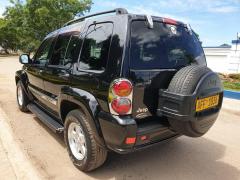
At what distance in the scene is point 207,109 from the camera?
308cm

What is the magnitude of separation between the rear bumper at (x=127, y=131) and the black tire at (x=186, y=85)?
0.20 m

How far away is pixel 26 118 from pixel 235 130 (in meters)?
4.41

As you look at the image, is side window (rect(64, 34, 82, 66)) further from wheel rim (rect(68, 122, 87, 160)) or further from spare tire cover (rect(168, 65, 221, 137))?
spare tire cover (rect(168, 65, 221, 137))

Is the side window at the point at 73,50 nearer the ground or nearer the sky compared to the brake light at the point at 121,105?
nearer the sky

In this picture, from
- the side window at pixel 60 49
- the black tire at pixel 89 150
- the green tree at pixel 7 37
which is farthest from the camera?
the green tree at pixel 7 37

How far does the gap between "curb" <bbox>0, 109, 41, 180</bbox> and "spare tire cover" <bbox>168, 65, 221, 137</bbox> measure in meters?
1.85

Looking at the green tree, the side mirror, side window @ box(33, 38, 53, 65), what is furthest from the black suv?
the green tree

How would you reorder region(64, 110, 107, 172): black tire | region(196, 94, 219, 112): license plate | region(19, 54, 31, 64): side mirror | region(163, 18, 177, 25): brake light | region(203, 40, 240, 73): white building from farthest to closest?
region(203, 40, 240, 73): white building, region(19, 54, 31, 64): side mirror, region(163, 18, 177, 25): brake light, region(64, 110, 107, 172): black tire, region(196, 94, 219, 112): license plate

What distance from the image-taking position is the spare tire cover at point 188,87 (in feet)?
9.32

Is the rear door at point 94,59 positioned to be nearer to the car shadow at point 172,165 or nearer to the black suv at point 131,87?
the black suv at point 131,87

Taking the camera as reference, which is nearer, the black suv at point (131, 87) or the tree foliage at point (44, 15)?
the black suv at point (131, 87)

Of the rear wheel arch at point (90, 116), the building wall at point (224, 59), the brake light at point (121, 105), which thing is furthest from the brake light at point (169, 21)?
the building wall at point (224, 59)

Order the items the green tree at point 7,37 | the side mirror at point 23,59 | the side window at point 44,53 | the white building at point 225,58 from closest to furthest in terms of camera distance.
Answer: the side window at point 44,53 → the side mirror at point 23,59 → the white building at point 225,58 → the green tree at point 7,37

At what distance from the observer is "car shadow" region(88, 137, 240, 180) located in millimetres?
3457
